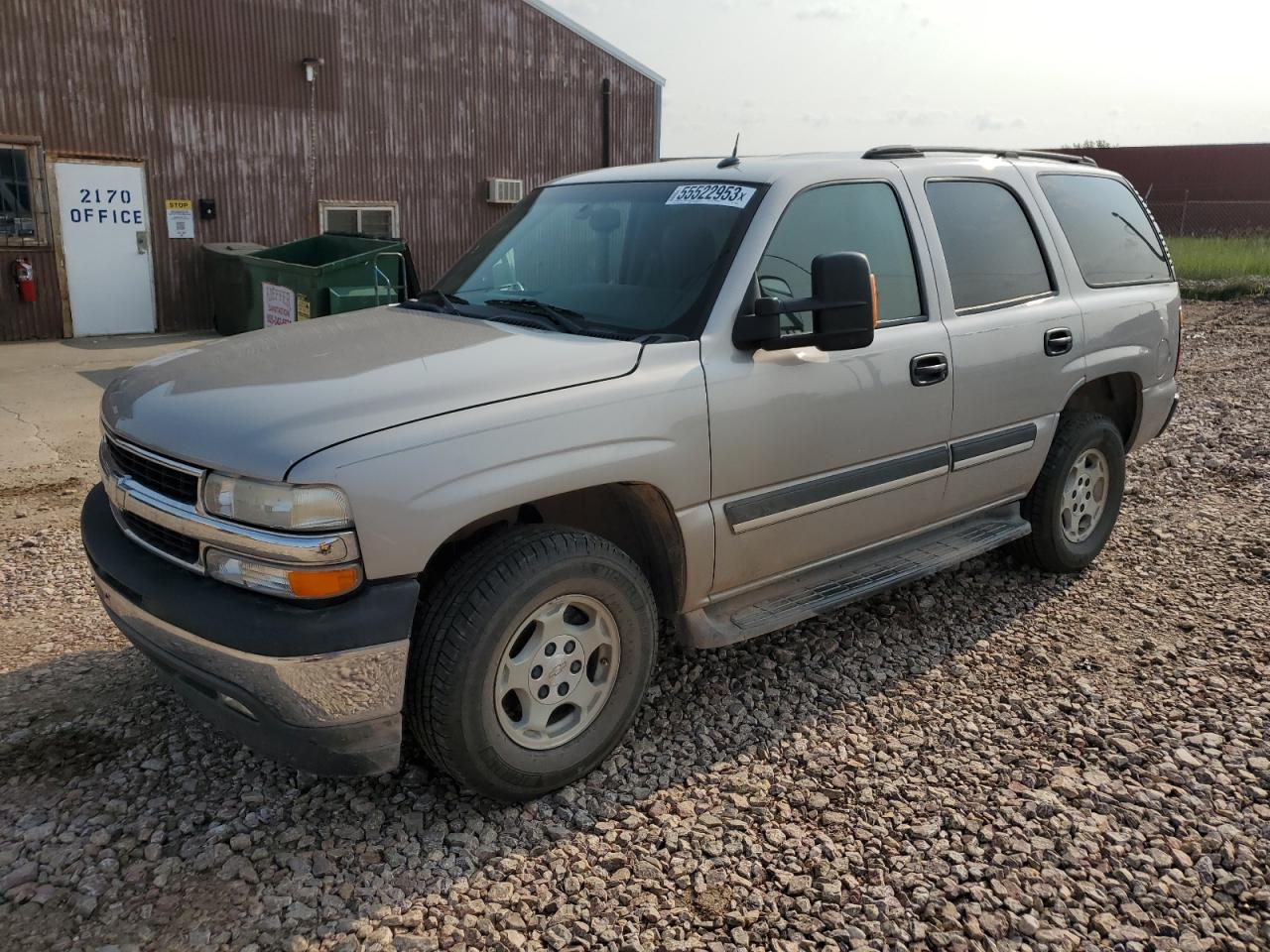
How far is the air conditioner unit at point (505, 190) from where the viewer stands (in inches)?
682

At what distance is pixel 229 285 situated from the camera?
13.3m

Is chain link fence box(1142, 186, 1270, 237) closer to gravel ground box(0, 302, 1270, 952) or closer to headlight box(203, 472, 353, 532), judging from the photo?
gravel ground box(0, 302, 1270, 952)

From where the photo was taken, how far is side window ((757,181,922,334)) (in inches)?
144

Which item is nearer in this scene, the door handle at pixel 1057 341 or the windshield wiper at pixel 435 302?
the windshield wiper at pixel 435 302

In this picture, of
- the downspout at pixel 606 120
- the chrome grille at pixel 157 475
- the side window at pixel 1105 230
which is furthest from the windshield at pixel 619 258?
the downspout at pixel 606 120

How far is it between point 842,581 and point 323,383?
207 centimetres

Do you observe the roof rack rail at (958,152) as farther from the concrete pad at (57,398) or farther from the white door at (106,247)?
the white door at (106,247)

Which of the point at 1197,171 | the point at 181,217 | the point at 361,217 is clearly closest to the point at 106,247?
the point at 181,217

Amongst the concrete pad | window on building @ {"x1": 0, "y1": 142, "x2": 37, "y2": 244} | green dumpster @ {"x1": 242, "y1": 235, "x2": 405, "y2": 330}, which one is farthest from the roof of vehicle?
window on building @ {"x1": 0, "y1": 142, "x2": 37, "y2": 244}

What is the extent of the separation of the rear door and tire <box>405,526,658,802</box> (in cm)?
175

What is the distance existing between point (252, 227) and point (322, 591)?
44.3 feet

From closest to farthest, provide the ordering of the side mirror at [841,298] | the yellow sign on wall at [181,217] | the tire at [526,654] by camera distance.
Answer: the tire at [526,654]
the side mirror at [841,298]
the yellow sign on wall at [181,217]

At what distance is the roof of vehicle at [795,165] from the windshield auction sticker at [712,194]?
48 mm

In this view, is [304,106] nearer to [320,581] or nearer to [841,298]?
[841,298]
